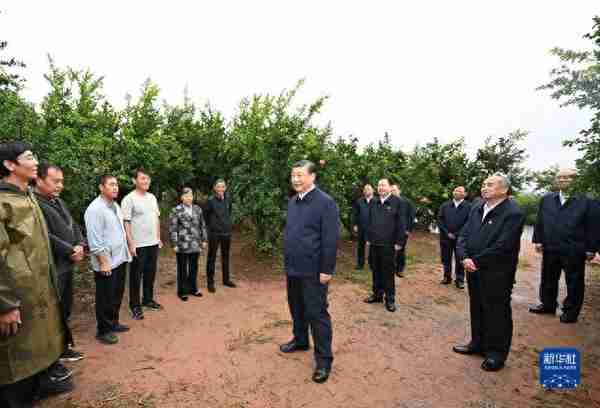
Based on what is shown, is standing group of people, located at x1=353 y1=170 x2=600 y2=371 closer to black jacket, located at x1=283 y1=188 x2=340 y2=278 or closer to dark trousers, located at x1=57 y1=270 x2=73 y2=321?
black jacket, located at x1=283 y1=188 x2=340 y2=278

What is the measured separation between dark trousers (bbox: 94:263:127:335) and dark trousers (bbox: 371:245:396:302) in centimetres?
370

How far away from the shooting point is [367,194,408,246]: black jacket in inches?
215

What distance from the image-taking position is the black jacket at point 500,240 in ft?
11.8

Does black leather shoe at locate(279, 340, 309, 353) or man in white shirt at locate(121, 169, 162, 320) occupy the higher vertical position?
man in white shirt at locate(121, 169, 162, 320)

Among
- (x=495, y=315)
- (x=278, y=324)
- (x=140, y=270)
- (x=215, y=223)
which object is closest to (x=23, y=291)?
(x=140, y=270)

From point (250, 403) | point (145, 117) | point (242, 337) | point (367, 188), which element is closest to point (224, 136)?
point (145, 117)

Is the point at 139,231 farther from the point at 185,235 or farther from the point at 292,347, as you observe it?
the point at 292,347

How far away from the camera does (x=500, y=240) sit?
358 cm

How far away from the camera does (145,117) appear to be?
319 inches

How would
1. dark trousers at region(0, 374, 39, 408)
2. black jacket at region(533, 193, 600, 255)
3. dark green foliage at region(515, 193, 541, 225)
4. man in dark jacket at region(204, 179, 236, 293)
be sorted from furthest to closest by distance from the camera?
dark green foliage at region(515, 193, 541, 225)
man in dark jacket at region(204, 179, 236, 293)
black jacket at region(533, 193, 600, 255)
dark trousers at region(0, 374, 39, 408)

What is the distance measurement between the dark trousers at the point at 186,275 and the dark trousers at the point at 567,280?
5740 mm

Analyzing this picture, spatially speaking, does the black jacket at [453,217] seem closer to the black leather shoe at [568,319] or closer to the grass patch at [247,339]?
the black leather shoe at [568,319]

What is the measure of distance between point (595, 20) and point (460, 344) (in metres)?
5.15

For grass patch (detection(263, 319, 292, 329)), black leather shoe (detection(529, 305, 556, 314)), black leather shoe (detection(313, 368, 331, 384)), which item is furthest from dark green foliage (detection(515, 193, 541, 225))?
black leather shoe (detection(313, 368, 331, 384))
